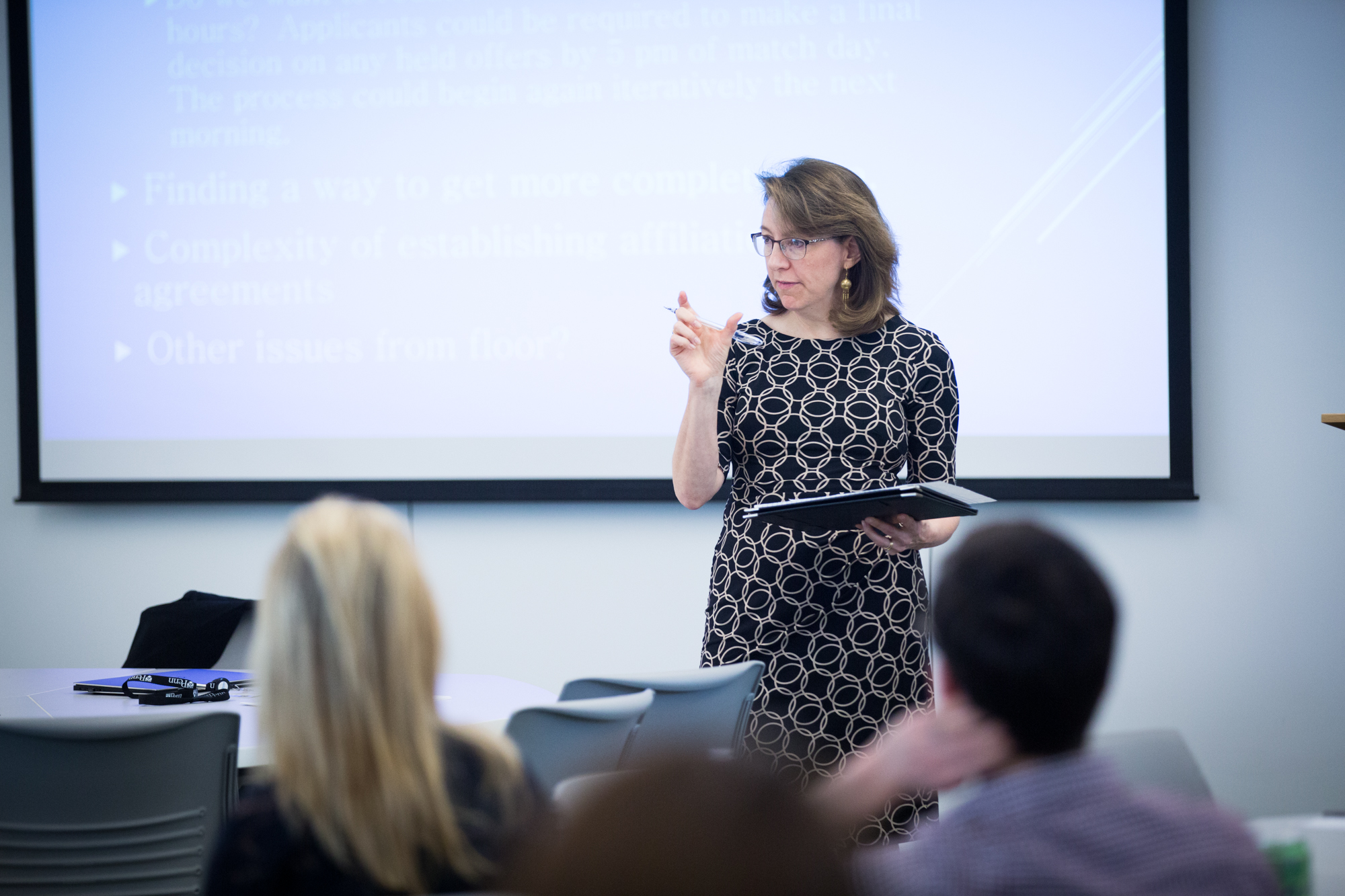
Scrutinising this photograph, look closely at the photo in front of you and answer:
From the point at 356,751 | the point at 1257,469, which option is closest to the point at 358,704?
the point at 356,751

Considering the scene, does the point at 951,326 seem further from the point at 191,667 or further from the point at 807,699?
the point at 191,667

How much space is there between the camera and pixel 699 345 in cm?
215

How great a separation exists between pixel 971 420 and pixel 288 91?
2443mm

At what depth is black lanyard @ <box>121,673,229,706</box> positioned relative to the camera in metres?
2.08

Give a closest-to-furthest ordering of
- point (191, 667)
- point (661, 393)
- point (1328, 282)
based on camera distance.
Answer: point (191, 667) < point (1328, 282) < point (661, 393)

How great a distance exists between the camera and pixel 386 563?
110cm

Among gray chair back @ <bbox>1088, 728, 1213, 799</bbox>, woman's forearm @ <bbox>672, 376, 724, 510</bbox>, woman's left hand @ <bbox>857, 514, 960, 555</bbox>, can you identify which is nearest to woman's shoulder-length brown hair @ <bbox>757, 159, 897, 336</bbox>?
woman's forearm @ <bbox>672, 376, 724, 510</bbox>

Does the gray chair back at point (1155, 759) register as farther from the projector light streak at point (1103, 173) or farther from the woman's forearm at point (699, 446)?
the projector light streak at point (1103, 173)

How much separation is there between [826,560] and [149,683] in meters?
1.33

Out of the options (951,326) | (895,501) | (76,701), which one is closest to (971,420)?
(951,326)

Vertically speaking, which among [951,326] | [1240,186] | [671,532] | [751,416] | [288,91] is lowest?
[671,532]

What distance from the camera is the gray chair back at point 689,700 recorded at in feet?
5.42

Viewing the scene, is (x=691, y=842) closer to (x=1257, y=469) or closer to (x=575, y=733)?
(x=575, y=733)

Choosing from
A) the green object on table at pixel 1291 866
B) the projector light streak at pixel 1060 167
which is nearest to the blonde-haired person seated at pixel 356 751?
the green object on table at pixel 1291 866
